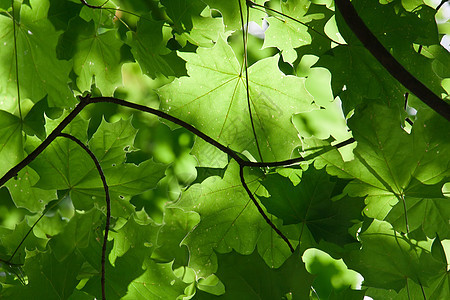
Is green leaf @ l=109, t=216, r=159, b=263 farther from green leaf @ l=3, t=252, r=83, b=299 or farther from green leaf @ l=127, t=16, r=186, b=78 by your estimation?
green leaf @ l=127, t=16, r=186, b=78

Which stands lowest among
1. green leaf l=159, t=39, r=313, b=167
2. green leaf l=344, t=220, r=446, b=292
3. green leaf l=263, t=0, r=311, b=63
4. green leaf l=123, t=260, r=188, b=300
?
green leaf l=344, t=220, r=446, b=292

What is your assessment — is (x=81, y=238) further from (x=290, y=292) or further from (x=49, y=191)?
(x=290, y=292)

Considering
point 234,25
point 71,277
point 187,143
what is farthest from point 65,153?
point 187,143

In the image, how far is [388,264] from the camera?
3.18 feet

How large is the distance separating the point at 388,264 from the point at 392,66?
469mm

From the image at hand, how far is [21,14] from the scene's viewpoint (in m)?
1.09

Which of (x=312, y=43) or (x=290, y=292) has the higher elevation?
(x=312, y=43)

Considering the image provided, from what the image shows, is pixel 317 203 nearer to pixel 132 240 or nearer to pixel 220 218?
pixel 220 218

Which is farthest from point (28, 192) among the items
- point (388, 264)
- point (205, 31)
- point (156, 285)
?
point (388, 264)

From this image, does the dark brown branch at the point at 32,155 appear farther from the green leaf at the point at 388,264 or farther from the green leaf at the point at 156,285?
the green leaf at the point at 388,264

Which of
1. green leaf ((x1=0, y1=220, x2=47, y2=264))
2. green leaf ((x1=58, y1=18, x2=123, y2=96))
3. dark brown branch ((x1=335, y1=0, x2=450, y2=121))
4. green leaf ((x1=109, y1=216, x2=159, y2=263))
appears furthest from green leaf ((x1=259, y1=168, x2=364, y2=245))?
green leaf ((x1=0, y1=220, x2=47, y2=264))

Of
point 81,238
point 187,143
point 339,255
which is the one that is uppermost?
point 187,143

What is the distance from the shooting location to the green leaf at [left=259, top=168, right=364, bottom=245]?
924mm

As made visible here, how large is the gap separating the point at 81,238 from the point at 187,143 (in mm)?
1098
